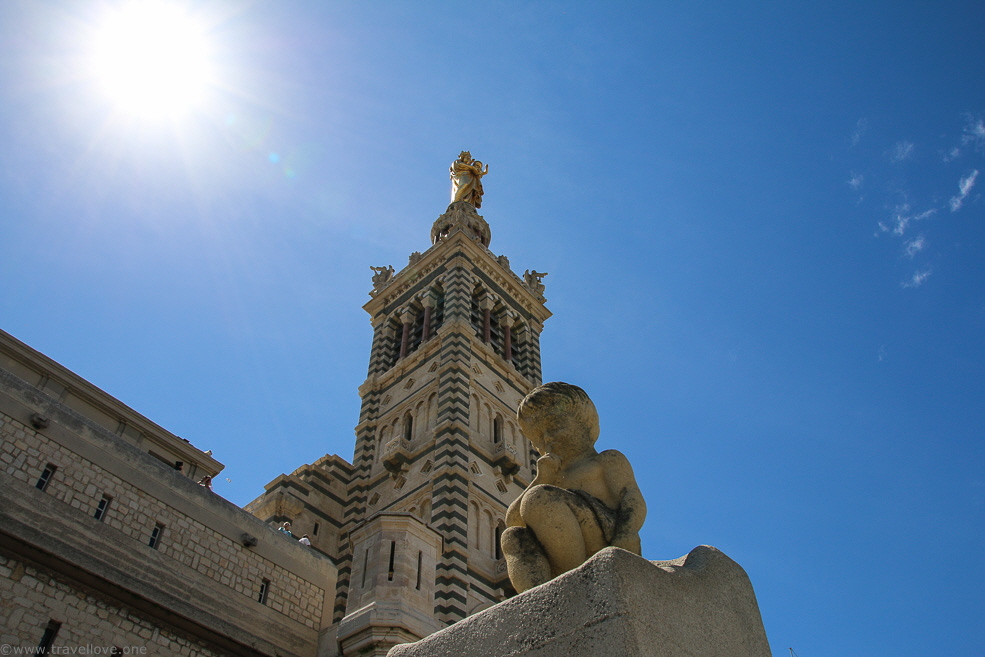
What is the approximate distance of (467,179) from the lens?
34.8 meters

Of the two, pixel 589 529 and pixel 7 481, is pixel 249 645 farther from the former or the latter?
pixel 589 529

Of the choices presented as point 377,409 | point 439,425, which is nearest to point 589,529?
point 439,425

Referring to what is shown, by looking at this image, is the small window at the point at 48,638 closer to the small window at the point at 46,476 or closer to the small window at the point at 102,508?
the small window at the point at 102,508

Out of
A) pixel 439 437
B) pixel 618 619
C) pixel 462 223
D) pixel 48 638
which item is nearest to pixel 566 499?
pixel 618 619

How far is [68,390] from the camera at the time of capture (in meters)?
14.6

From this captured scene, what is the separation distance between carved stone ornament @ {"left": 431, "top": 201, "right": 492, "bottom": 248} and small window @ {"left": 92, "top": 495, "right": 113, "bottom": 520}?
22.2 m

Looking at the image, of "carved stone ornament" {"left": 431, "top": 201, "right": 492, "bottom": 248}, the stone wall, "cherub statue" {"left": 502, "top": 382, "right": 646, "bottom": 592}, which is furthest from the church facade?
"carved stone ornament" {"left": 431, "top": 201, "right": 492, "bottom": 248}

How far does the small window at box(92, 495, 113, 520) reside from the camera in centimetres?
939

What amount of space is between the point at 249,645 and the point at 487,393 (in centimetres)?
1391

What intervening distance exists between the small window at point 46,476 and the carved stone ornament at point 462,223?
2247 centimetres

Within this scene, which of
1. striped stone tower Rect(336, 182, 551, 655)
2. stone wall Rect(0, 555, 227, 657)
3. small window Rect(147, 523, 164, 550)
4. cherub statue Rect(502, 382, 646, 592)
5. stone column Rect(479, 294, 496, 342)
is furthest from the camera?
stone column Rect(479, 294, 496, 342)

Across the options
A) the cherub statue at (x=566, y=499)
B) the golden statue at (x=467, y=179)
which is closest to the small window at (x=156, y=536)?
the cherub statue at (x=566, y=499)

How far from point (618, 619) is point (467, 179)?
109 feet

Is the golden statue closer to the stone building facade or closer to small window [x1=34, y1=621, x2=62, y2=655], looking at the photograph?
the stone building facade
